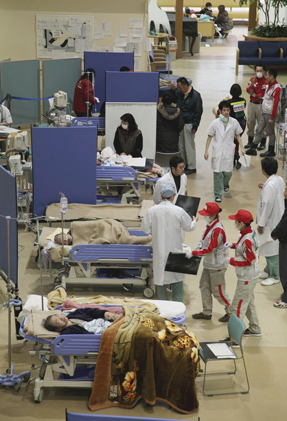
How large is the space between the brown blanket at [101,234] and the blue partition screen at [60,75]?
657cm

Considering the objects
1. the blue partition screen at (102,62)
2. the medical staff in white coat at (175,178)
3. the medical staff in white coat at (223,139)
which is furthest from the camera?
the blue partition screen at (102,62)

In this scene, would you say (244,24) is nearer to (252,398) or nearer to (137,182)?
(137,182)

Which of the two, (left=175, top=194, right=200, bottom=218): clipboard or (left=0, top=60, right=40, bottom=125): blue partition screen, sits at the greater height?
(left=0, top=60, right=40, bottom=125): blue partition screen

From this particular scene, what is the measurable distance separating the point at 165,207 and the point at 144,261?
2.58ft

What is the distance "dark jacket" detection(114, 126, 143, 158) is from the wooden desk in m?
15.4

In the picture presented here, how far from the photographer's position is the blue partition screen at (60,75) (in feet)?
41.1

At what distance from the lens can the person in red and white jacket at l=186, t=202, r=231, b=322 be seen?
586 centimetres

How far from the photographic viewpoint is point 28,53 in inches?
537

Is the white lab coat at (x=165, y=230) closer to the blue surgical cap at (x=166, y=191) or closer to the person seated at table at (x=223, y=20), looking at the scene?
the blue surgical cap at (x=166, y=191)

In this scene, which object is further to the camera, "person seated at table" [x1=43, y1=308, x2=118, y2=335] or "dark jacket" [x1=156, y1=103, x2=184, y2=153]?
"dark jacket" [x1=156, y1=103, x2=184, y2=153]

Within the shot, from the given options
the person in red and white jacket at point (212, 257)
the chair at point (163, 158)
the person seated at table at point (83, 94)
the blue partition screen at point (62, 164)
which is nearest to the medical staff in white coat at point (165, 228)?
the person in red and white jacket at point (212, 257)

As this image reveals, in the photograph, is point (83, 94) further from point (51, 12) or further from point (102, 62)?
point (51, 12)

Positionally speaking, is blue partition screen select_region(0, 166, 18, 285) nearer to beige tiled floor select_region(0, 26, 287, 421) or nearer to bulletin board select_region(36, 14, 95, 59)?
beige tiled floor select_region(0, 26, 287, 421)

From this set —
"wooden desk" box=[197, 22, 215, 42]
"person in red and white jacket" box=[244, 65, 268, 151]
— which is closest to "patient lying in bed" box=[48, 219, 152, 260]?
"person in red and white jacket" box=[244, 65, 268, 151]
